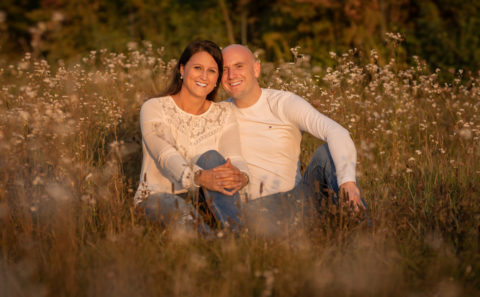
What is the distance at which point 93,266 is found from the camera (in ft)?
8.97

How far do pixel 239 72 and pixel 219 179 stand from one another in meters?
1.06

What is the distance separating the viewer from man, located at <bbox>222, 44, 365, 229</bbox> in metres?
3.56

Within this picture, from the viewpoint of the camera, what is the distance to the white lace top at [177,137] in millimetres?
3533

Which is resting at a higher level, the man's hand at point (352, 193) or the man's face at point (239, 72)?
the man's face at point (239, 72)

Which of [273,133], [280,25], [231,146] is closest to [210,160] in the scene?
[231,146]

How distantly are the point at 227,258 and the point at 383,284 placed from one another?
856mm

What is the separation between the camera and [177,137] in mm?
3826

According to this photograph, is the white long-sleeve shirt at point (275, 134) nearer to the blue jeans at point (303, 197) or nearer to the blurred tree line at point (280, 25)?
the blue jeans at point (303, 197)

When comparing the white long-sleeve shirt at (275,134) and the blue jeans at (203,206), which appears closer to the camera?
the blue jeans at (203,206)

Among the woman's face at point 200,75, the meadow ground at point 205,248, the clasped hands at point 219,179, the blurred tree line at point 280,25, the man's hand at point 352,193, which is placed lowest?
the meadow ground at point 205,248

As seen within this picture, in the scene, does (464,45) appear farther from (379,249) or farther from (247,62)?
(379,249)

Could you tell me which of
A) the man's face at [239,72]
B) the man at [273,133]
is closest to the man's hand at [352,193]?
the man at [273,133]

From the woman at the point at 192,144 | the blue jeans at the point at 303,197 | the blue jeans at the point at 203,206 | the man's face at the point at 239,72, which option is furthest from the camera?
the man's face at the point at 239,72

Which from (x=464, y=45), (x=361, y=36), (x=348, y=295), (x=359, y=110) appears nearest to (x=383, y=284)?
(x=348, y=295)
